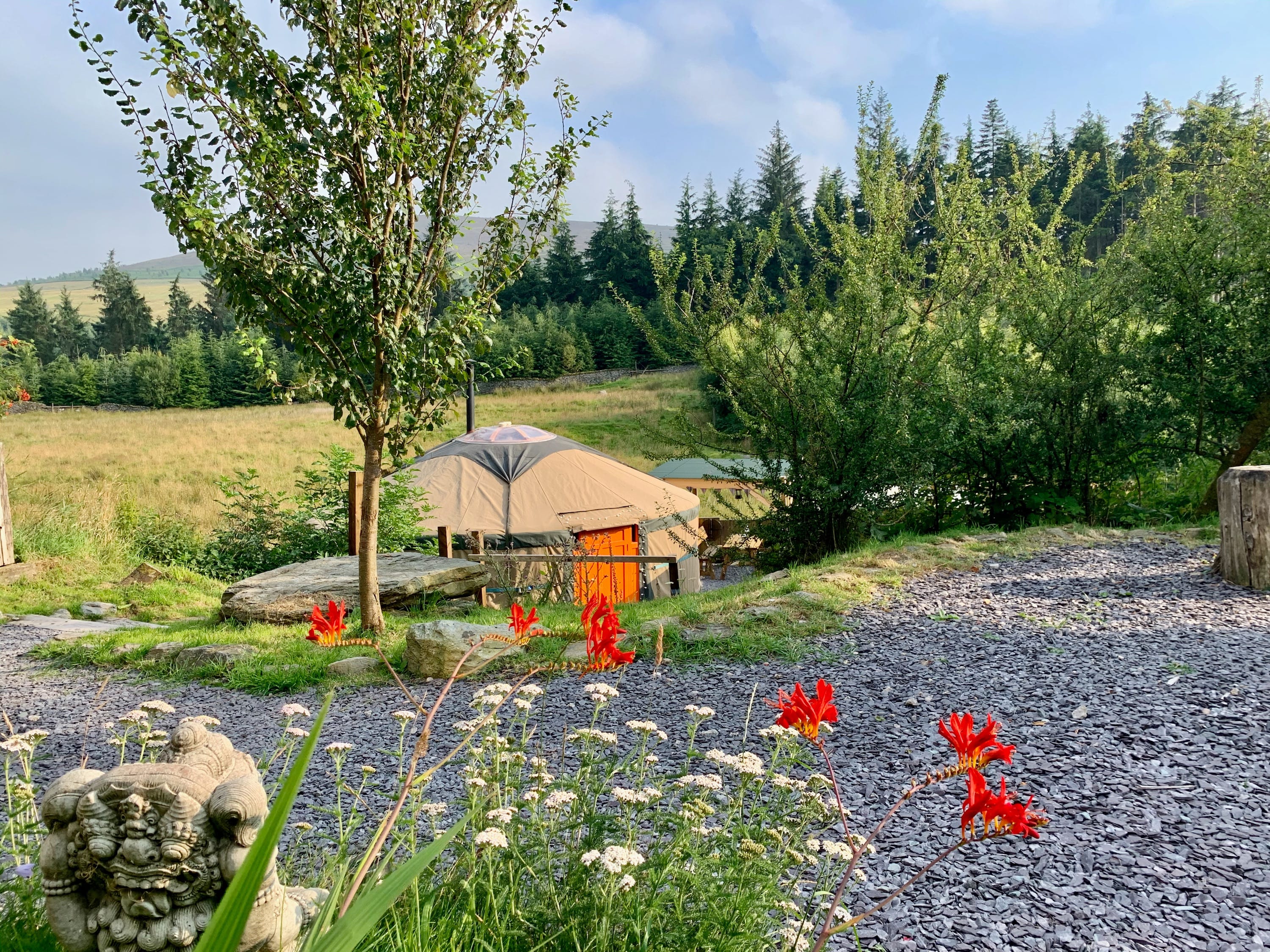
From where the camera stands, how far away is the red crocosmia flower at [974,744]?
1413mm

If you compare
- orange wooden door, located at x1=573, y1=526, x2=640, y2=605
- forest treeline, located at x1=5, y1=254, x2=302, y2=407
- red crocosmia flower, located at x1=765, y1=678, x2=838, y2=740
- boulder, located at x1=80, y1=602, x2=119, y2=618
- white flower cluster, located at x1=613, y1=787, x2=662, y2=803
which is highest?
forest treeline, located at x1=5, y1=254, x2=302, y2=407

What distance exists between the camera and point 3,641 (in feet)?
19.3

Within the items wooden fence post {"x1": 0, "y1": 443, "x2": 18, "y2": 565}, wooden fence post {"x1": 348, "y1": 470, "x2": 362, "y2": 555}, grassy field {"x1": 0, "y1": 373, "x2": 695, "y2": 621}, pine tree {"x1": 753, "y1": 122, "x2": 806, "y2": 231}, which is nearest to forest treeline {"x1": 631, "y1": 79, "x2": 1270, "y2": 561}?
grassy field {"x1": 0, "y1": 373, "x2": 695, "y2": 621}

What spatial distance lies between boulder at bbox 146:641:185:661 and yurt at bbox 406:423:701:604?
504 centimetres

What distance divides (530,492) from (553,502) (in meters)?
0.35

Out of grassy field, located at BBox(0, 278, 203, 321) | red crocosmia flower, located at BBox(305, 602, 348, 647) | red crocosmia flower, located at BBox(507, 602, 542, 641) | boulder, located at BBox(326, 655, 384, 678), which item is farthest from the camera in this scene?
grassy field, located at BBox(0, 278, 203, 321)

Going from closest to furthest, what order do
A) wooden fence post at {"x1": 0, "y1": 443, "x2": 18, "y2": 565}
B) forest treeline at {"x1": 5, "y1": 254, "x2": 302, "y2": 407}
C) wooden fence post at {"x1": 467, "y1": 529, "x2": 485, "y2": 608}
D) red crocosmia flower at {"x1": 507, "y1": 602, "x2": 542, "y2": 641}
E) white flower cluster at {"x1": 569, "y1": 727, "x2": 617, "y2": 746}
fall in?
white flower cluster at {"x1": 569, "y1": 727, "x2": 617, "y2": 746}
red crocosmia flower at {"x1": 507, "y1": 602, "x2": 542, "y2": 641}
wooden fence post at {"x1": 467, "y1": 529, "x2": 485, "y2": 608}
wooden fence post at {"x1": 0, "y1": 443, "x2": 18, "y2": 565}
forest treeline at {"x1": 5, "y1": 254, "x2": 302, "y2": 407}

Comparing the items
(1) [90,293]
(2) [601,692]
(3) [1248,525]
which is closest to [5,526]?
(2) [601,692]

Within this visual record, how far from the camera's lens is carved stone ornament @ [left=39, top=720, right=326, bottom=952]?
49.2 inches

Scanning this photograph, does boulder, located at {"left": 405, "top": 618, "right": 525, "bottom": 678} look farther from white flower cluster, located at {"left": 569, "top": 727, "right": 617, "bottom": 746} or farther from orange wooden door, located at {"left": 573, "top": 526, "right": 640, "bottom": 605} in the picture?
orange wooden door, located at {"left": 573, "top": 526, "right": 640, "bottom": 605}

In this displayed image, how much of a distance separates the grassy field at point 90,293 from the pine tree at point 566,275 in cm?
6618

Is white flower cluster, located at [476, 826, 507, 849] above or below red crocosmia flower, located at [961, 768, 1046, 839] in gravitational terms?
below

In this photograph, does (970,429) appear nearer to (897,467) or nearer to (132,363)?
(897,467)

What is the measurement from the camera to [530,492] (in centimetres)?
1138
